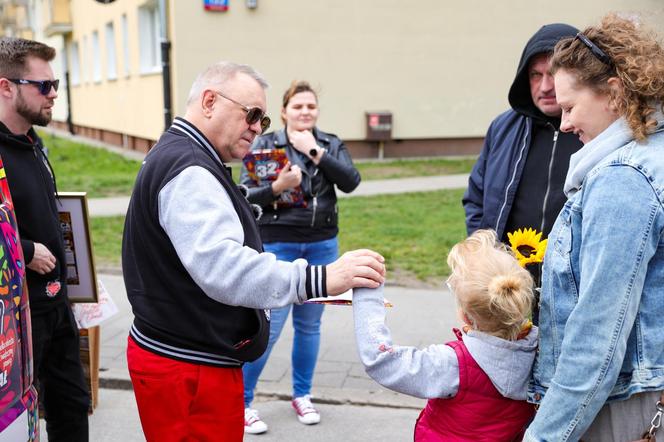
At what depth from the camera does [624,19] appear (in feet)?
6.21

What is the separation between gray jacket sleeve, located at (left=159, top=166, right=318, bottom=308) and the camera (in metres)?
2.00

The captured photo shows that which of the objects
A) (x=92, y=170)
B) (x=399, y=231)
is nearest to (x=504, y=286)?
(x=399, y=231)

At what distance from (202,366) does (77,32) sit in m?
25.4

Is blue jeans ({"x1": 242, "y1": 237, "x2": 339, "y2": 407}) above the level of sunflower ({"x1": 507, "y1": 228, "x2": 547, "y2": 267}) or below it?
below

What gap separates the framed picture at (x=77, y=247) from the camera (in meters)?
3.45

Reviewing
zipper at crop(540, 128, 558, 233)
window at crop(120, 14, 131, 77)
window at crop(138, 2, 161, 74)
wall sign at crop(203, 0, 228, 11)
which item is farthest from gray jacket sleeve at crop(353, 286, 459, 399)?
window at crop(120, 14, 131, 77)

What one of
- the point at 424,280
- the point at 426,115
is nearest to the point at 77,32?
the point at 426,115

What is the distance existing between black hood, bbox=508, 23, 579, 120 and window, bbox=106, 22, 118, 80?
1854cm

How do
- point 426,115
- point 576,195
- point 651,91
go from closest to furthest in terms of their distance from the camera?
point 651,91
point 576,195
point 426,115

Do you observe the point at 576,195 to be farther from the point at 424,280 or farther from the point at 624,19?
the point at 424,280

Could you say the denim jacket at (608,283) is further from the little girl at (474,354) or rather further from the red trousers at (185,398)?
the red trousers at (185,398)

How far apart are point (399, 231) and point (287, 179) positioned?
5034 millimetres

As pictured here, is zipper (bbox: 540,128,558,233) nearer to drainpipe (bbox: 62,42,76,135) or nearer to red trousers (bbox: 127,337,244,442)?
red trousers (bbox: 127,337,244,442)

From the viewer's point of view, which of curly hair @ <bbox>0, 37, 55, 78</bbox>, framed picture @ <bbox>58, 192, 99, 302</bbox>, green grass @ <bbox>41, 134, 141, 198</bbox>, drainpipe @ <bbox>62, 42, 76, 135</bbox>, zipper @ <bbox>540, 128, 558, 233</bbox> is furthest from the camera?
drainpipe @ <bbox>62, 42, 76, 135</bbox>
